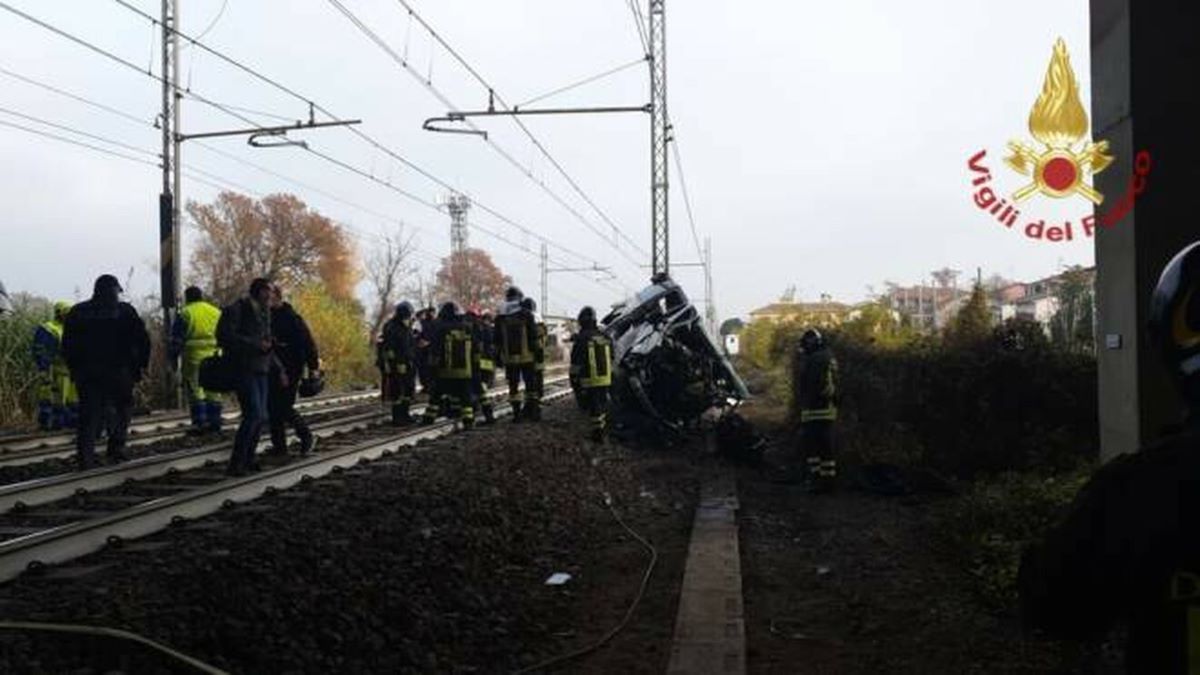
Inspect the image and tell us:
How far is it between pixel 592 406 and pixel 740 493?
3146 mm

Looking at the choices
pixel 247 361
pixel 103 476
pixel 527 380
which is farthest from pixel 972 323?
pixel 103 476

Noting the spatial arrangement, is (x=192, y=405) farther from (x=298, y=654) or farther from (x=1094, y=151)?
(x=1094, y=151)

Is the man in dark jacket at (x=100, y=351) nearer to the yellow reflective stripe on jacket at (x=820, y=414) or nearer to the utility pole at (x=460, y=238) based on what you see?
the yellow reflective stripe on jacket at (x=820, y=414)

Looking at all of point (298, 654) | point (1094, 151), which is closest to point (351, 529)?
point (298, 654)

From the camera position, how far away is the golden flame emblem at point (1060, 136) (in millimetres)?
8266

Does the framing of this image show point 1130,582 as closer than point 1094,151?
Yes

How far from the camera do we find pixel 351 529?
6.94m

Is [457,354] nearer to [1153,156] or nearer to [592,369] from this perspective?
[592,369]

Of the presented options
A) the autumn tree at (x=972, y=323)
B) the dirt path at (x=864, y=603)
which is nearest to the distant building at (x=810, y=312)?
the autumn tree at (x=972, y=323)

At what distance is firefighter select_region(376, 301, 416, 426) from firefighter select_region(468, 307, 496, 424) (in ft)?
3.50

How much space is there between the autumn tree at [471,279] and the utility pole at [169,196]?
51410mm

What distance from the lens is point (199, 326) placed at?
1373 cm

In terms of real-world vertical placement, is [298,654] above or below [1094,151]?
below

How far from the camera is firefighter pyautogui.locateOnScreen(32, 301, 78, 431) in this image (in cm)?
1484
